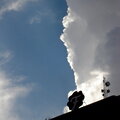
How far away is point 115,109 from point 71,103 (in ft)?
19.1

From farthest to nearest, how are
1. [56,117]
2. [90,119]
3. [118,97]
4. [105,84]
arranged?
1. [105,84]
2. [56,117]
3. [90,119]
4. [118,97]

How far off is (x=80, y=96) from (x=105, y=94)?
6.77m

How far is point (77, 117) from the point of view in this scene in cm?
2931

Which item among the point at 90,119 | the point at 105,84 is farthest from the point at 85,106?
the point at 105,84

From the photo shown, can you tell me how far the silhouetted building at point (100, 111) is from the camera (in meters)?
26.9

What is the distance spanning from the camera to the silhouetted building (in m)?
26.9

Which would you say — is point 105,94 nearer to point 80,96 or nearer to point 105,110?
point 80,96

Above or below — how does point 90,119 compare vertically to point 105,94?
below

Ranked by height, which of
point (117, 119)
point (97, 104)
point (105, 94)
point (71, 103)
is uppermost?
point (105, 94)

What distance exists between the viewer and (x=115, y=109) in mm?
26922

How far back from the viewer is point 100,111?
27781 millimetres

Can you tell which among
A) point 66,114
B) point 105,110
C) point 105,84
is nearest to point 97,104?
point 105,110

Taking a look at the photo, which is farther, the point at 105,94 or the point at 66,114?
the point at 105,94

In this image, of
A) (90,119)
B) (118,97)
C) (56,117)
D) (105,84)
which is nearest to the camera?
(118,97)
